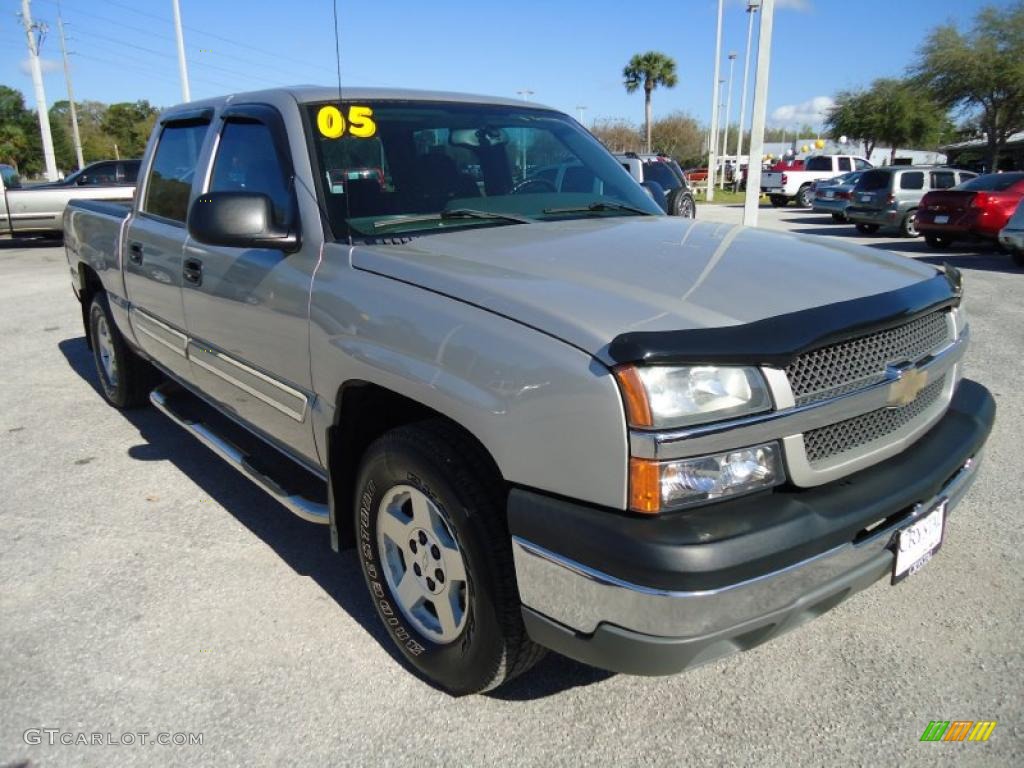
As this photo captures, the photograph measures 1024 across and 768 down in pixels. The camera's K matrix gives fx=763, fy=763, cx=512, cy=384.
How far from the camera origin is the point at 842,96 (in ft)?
162

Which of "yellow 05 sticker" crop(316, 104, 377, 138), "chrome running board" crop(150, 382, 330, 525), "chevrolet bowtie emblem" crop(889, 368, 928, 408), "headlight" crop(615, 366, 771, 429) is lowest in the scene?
"chrome running board" crop(150, 382, 330, 525)

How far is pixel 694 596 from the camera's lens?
1.72 m

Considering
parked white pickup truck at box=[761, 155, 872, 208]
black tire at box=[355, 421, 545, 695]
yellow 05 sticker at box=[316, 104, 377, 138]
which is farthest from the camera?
parked white pickup truck at box=[761, 155, 872, 208]

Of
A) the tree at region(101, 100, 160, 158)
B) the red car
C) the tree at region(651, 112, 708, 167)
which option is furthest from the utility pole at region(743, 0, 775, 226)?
the tree at region(101, 100, 160, 158)

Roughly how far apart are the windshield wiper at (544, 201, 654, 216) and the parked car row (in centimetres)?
1032

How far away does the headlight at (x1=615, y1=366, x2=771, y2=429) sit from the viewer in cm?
174

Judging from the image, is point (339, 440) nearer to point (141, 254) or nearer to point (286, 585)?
point (286, 585)

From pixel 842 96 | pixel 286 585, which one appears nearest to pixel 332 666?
pixel 286 585

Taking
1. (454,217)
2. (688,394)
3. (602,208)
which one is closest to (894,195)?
(602,208)

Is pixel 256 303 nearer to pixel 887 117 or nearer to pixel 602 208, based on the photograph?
pixel 602 208

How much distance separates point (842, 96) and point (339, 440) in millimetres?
54838

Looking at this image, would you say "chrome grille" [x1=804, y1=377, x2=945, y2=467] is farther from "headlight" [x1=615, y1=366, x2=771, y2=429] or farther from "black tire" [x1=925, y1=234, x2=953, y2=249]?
"black tire" [x1=925, y1=234, x2=953, y2=249]

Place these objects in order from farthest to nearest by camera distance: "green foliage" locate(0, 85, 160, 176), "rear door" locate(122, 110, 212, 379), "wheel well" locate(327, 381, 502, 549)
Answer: "green foliage" locate(0, 85, 160, 176)
"rear door" locate(122, 110, 212, 379)
"wheel well" locate(327, 381, 502, 549)

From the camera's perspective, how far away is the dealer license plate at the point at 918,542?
82.7 inches
